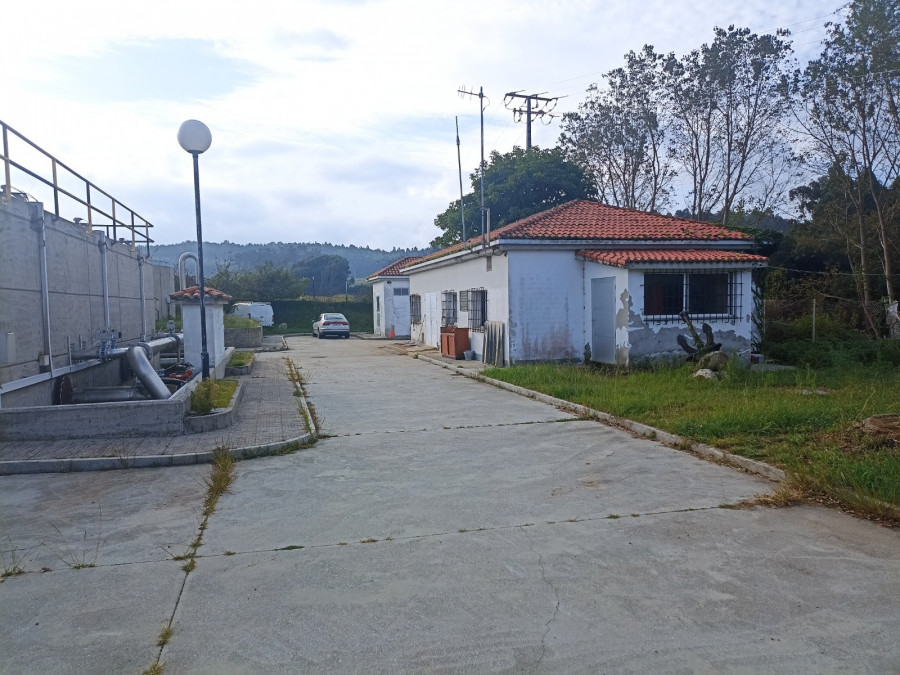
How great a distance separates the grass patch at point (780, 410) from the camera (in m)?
5.76

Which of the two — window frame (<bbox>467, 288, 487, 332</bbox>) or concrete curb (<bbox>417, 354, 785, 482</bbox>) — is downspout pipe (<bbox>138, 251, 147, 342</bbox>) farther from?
window frame (<bbox>467, 288, 487, 332</bbox>)

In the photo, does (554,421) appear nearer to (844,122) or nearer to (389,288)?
(844,122)

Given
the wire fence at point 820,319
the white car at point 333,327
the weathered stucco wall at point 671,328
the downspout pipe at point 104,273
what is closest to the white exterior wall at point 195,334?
the downspout pipe at point 104,273

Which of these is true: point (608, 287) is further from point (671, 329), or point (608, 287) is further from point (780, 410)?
point (780, 410)

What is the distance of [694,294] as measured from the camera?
15766mm

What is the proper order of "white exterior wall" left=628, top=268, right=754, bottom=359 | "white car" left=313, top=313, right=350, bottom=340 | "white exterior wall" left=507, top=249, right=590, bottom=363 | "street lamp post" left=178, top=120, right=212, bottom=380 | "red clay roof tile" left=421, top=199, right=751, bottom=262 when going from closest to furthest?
"street lamp post" left=178, top=120, right=212, bottom=380
"white exterior wall" left=628, top=268, right=754, bottom=359
"white exterior wall" left=507, top=249, right=590, bottom=363
"red clay roof tile" left=421, top=199, right=751, bottom=262
"white car" left=313, top=313, right=350, bottom=340

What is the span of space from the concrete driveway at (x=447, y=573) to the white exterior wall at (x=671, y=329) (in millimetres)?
7812

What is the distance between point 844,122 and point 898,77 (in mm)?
2023

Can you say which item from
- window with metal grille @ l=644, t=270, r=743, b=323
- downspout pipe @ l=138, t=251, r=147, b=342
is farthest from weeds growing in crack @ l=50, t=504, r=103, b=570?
window with metal grille @ l=644, t=270, r=743, b=323

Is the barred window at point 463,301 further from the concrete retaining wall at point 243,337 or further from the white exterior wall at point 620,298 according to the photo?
the concrete retaining wall at point 243,337

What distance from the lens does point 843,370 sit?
1311cm

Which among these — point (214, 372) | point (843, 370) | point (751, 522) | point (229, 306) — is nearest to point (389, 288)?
point (229, 306)

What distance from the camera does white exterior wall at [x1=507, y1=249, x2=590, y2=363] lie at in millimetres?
16094

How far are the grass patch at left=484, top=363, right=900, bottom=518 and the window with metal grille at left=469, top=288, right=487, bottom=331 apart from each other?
389 centimetres
